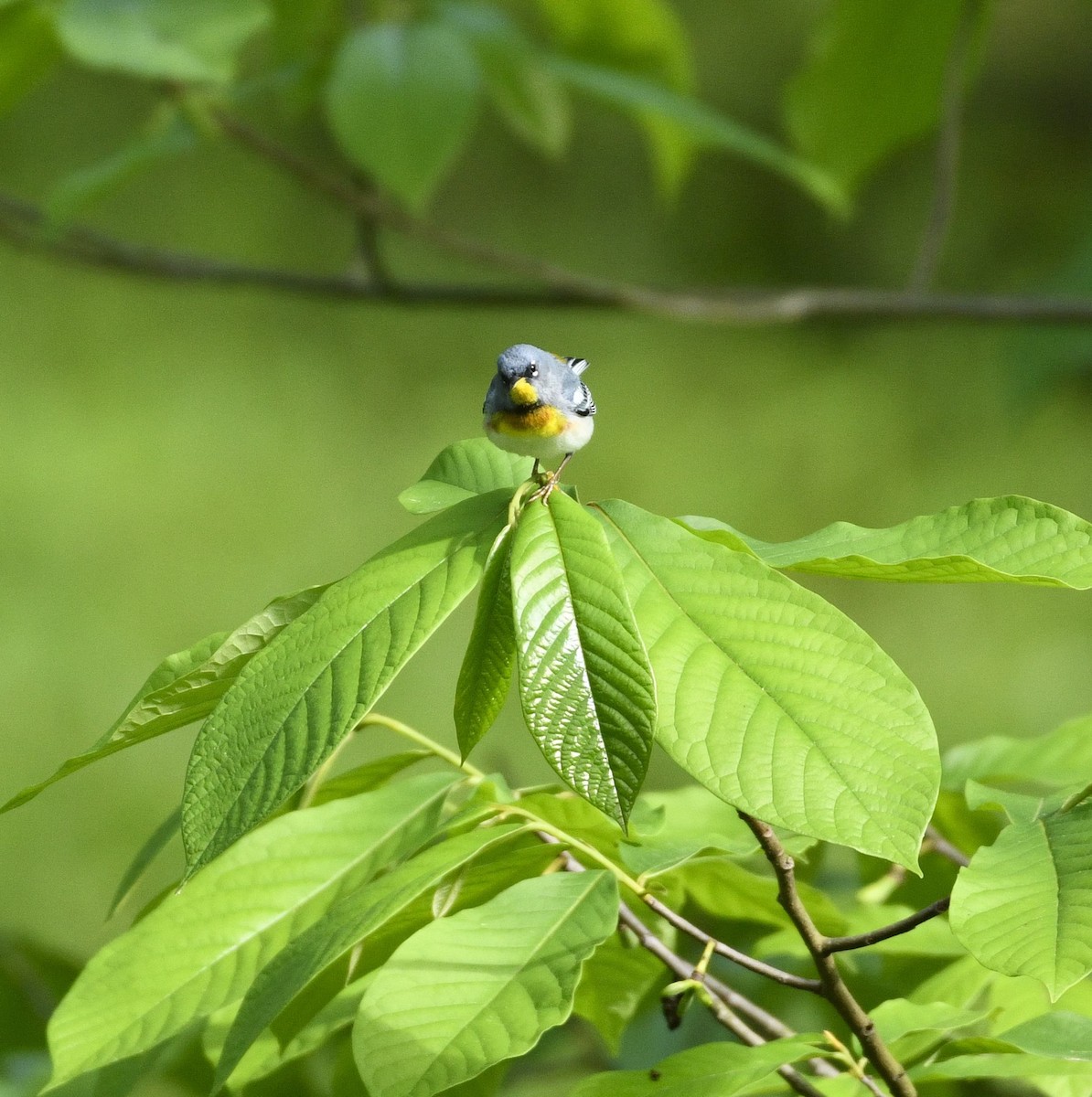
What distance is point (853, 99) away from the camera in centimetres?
133

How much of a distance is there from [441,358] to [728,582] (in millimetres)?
2375

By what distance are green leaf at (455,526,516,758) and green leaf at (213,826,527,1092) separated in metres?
0.04

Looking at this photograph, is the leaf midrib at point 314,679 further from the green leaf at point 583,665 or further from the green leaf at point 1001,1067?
the green leaf at point 1001,1067

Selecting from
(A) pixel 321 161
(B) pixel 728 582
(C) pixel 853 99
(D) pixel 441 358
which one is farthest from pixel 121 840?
(B) pixel 728 582

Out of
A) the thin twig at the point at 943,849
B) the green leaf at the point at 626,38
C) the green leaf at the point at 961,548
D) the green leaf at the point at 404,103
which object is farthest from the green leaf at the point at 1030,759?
the green leaf at the point at 626,38

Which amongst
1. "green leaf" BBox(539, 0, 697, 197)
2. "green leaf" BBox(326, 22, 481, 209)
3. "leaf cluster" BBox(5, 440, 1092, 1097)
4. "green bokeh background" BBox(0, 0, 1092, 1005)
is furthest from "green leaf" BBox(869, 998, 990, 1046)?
"green bokeh background" BBox(0, 0, 1092, 1005)

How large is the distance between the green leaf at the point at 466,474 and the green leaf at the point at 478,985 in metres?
0.13

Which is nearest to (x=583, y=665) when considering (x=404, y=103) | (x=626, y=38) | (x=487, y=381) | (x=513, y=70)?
(x=404, y=103)

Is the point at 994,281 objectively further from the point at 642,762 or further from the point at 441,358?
the point at 642,762

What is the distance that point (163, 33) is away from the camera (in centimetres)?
102

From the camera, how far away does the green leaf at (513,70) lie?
1.19 m

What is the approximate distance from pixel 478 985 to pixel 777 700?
12 cm

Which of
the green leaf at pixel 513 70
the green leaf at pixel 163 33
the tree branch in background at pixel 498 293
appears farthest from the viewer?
the tree branch in background at pixel 498 293

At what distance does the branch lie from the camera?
1.29ft
